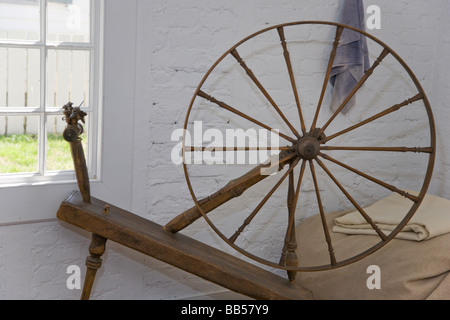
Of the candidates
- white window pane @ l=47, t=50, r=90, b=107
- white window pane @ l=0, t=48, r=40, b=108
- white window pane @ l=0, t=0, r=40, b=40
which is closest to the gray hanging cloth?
white window pane @ l=47, t=50, r=90, b=107

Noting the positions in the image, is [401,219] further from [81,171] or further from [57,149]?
[57,149]

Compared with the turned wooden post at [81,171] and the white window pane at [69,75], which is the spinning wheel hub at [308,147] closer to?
the turned wooden post at [81,171]

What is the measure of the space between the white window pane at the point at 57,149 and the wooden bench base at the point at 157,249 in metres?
2.33

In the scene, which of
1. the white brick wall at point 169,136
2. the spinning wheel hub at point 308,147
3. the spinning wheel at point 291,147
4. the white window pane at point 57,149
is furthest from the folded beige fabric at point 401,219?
the white window pane at point 57,149

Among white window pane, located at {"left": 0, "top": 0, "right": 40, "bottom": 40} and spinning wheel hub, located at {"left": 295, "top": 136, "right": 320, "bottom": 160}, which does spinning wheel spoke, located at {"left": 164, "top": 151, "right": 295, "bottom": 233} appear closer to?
spinning wheel hub, located at {"left": 295, "top": 136, "right": 320, "bottom": 160}

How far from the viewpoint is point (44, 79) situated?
2541mm

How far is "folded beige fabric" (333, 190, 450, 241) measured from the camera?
2.63 metres

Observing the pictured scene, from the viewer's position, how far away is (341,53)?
3033 mm

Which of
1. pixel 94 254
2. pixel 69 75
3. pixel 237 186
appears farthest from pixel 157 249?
pixel 69 75

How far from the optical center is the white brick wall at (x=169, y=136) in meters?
2.65

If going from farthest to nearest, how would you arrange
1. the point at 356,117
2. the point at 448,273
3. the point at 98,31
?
the point at 356,117 → the point at 98,31 → the point at 448,273
